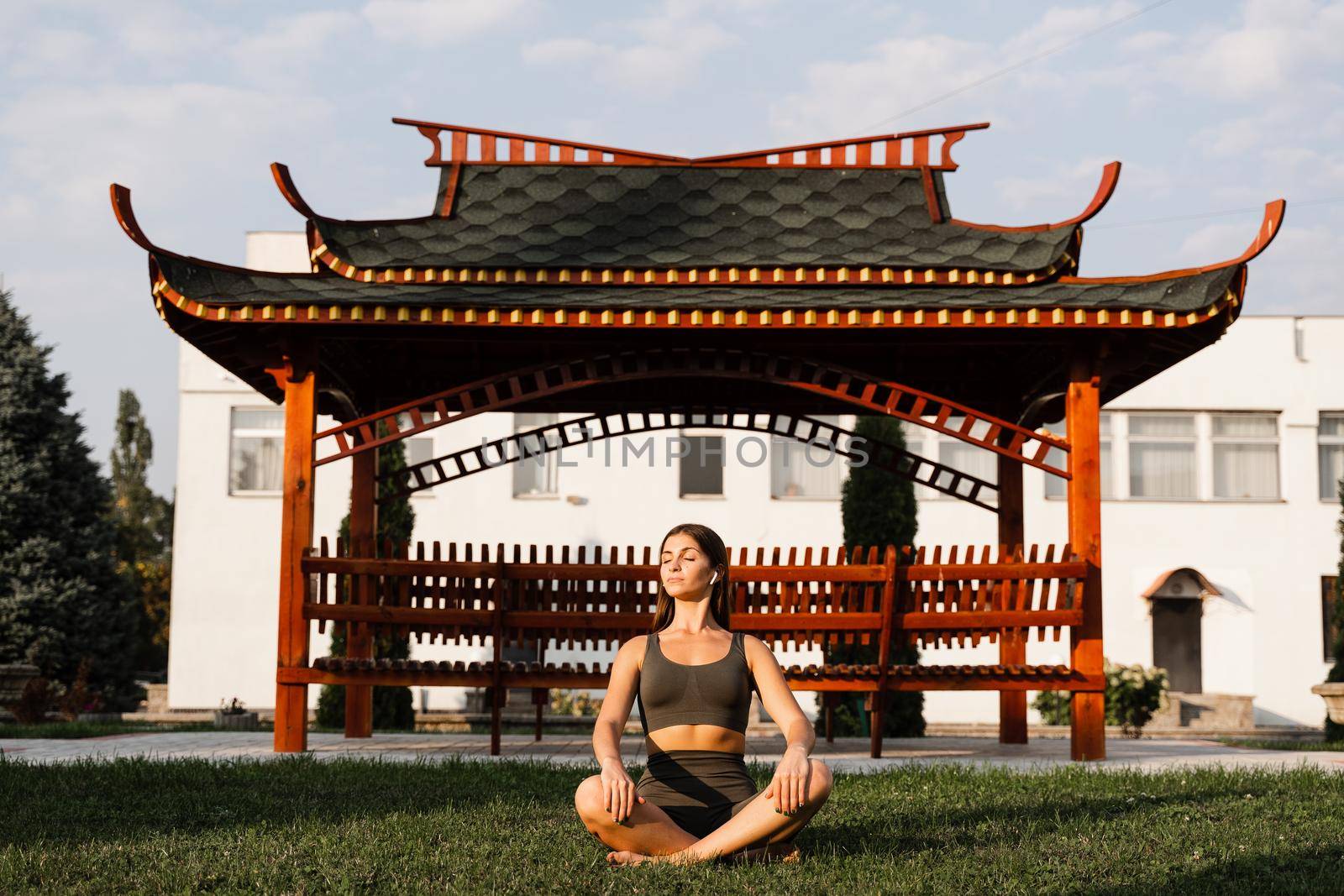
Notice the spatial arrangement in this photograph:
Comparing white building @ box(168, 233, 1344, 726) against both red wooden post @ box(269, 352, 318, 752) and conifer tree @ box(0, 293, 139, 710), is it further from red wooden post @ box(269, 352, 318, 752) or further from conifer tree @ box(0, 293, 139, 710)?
red wooden post @ box(269, 352, 318, 752)

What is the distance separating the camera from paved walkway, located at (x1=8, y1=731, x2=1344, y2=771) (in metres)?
10.2

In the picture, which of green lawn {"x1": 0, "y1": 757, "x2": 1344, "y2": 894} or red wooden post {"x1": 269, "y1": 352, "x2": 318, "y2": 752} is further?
red wooden post {"x1": 269, "y1": 352, "x2": 318, "y2": 752}

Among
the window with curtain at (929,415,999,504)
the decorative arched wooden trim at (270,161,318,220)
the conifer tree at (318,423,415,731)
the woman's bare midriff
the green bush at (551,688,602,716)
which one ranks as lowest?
the green bush at (551,688,602,716)

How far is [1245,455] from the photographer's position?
2605 cm


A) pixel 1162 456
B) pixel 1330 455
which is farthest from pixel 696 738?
pixel 1330 455

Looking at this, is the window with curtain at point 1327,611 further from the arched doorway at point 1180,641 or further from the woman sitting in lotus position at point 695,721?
the woman sitting in lotus position at point 695,721

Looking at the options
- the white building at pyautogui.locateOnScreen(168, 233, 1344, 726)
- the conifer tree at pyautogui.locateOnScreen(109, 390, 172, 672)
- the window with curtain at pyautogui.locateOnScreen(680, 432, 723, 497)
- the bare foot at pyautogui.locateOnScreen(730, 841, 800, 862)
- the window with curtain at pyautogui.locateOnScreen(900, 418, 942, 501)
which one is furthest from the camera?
the conifer tree at pyautogui.locateOnScreen(109, 390, 172, 672)

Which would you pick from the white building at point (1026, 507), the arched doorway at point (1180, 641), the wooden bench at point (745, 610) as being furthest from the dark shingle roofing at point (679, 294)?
the arched doorway at point (1180, 641)

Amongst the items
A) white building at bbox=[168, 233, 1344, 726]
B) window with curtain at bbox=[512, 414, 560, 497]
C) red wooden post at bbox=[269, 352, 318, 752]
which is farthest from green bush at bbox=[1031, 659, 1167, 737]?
red wooden post at bbox=[269, 352, 318, 752]

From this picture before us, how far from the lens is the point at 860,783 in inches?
331

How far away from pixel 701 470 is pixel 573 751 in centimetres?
1423

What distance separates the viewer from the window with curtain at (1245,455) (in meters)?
26.0

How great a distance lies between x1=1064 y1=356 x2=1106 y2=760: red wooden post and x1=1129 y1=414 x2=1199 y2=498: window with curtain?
15.7 metres

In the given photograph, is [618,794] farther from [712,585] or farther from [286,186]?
[286,186]
